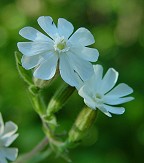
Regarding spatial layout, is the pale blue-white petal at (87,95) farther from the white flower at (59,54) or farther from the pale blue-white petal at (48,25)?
the pale blue-white petal at (48,25)

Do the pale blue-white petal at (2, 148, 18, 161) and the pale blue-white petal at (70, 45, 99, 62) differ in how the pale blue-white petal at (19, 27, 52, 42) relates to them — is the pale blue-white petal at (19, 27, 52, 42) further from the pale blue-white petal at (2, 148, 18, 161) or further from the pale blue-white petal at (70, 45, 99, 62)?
the pale blue-white petal at (2, 148, 18, 161)

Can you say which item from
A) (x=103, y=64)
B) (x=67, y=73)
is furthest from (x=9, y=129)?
(x=103, y=64)

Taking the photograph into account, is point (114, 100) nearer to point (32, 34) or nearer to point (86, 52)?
point (86, 52)

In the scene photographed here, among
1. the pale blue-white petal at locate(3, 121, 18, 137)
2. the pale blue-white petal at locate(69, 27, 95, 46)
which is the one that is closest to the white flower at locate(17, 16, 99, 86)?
the pale blue-white petal at locate(69, 27, 95, 46)

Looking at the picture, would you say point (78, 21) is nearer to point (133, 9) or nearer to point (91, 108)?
point (133, 9)

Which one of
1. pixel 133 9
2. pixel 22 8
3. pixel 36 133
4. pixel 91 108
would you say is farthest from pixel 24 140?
pixel 133 9

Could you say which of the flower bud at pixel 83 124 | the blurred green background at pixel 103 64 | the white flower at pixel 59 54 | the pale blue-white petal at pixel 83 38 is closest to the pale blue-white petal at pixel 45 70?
the white flower at pixel 59 54
